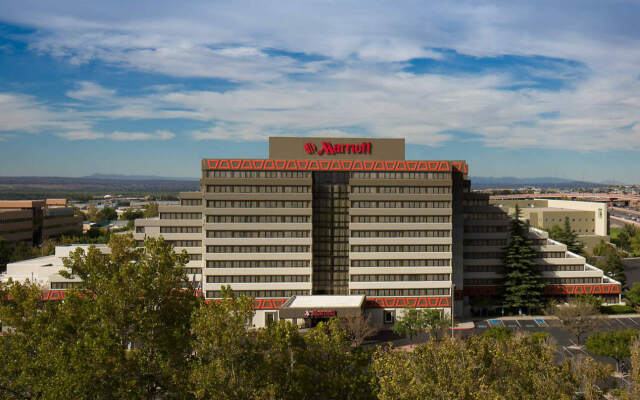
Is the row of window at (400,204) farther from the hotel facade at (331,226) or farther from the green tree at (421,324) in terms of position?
the green tree at (421,324)

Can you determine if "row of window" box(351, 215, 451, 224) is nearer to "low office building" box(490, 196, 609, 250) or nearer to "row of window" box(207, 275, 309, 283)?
"row of window" box(207, 275, 309, 283)

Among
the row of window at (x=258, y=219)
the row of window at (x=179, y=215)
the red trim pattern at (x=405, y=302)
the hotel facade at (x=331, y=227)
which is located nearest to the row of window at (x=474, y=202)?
the hotel facade at (x=331, y=227)

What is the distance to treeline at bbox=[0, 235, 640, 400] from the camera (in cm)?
3347

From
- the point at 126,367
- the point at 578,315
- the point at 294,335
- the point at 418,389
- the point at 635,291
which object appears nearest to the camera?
the point at 418,389

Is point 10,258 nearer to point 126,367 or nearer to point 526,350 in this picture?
point 126,367

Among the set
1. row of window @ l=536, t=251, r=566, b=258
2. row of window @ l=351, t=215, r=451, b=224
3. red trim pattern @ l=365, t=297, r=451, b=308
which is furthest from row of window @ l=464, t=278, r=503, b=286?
row of window @ l=351, t=215, r=451, b=224

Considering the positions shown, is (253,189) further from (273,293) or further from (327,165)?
(273,293)

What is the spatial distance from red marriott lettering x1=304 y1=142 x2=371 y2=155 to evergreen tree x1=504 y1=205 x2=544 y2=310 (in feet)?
102

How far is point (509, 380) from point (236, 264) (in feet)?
201

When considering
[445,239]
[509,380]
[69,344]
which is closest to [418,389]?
[509,380]

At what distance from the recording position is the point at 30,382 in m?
33.3

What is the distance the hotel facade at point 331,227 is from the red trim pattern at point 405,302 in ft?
0.59

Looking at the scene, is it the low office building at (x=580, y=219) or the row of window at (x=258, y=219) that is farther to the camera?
the low office building at (x=580, y=219)

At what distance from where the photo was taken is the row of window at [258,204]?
89.9m
